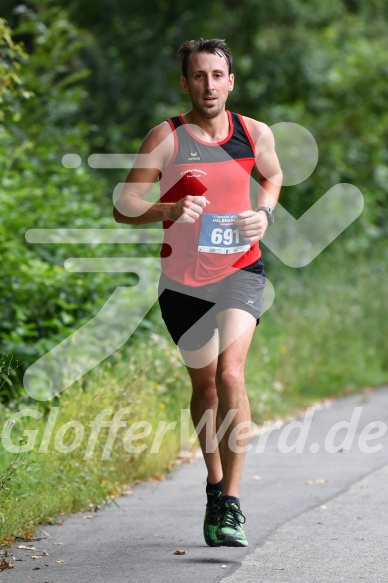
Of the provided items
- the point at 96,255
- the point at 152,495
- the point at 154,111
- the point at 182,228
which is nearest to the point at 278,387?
the point at 96,255

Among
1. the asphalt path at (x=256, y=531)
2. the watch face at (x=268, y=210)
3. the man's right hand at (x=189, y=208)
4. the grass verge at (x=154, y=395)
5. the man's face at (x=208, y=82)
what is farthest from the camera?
the grass verge at (x=154, y=395)

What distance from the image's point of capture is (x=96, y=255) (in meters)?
10.2

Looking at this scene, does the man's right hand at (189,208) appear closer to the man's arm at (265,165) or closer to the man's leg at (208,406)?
the man's arm at (265,165)

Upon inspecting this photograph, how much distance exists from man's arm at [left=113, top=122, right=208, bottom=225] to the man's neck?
0.14 m

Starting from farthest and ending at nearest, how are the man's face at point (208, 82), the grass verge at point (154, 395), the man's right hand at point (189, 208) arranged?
the grass verge at point (154, 395)
the man's face at point (208, 82)
the man's right hand at point (189, 208)

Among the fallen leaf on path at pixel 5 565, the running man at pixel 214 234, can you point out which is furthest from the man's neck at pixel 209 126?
the fallen leaf on path at pixel 5 565

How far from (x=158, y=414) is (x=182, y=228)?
116 inches

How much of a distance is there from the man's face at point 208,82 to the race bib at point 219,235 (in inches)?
19.6

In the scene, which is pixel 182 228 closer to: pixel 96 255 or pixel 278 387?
Answer: pixel 96 255

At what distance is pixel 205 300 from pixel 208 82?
1041 mm

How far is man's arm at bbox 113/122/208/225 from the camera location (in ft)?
17.9

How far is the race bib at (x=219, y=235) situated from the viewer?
548cm

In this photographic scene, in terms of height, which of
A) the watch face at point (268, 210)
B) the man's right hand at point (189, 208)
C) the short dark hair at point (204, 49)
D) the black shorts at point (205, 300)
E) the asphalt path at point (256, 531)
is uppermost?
the short dark hair at point (204, 49)

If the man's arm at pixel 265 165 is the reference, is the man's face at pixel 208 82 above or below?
above
